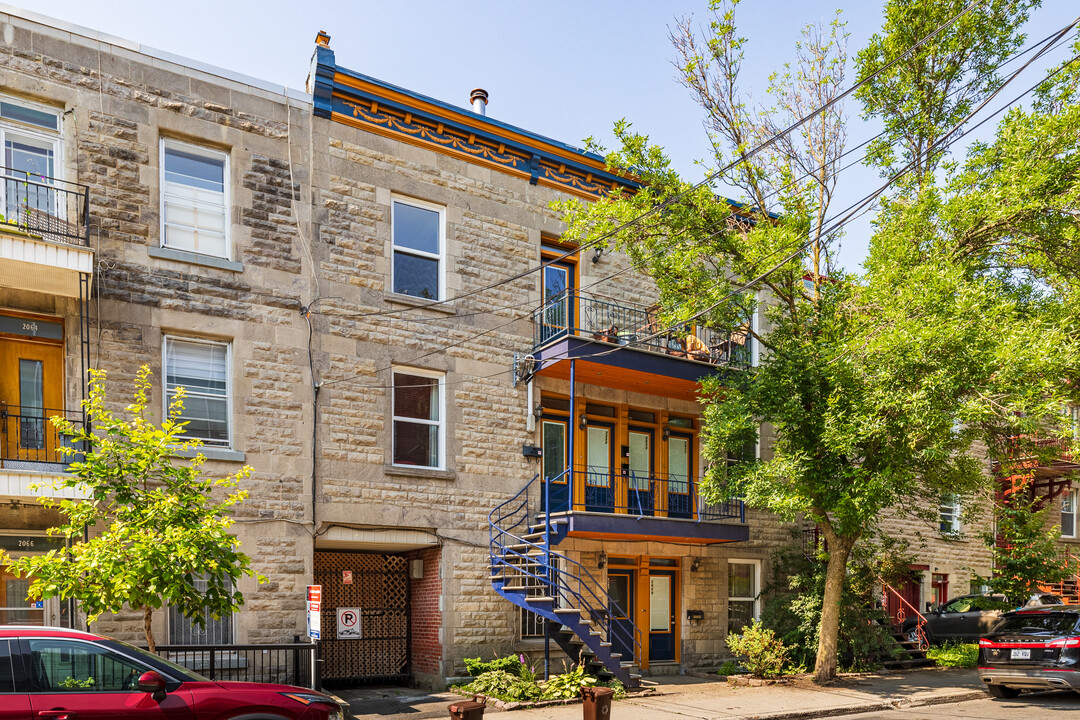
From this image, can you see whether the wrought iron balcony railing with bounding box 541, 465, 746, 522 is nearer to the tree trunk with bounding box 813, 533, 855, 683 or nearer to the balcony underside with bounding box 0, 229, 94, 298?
the tree trunk with bounding box 813, 533, 855, 683

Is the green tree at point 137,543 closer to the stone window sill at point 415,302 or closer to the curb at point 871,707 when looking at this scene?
the stone window sill at point 415,302

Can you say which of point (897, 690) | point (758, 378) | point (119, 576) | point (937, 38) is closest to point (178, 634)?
point (119, 576)

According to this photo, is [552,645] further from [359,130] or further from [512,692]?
[359,130]

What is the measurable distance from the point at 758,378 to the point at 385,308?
688 cm

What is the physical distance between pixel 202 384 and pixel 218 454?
124 cm

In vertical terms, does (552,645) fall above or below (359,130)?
below

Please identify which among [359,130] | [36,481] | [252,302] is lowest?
[36,481]

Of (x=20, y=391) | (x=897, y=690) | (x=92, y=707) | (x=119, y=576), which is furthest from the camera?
(x=897, y=690)

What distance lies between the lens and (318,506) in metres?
14.3

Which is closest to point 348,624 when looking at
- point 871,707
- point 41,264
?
point 41,264

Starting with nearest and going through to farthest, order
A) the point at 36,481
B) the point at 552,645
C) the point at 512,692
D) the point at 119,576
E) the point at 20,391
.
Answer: the point at 119,576
the point at 36,481
the point at 20,391
the point at 512,692
the point at 552,645

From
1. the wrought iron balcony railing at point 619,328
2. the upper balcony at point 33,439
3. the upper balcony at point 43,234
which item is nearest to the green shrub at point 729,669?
the wrought iron balcony railing at point 619,328

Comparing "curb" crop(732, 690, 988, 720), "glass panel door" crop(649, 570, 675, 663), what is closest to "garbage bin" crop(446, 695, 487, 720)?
"curb" crop(732, 690, 988, 720)

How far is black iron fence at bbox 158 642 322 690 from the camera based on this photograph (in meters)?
12.4
